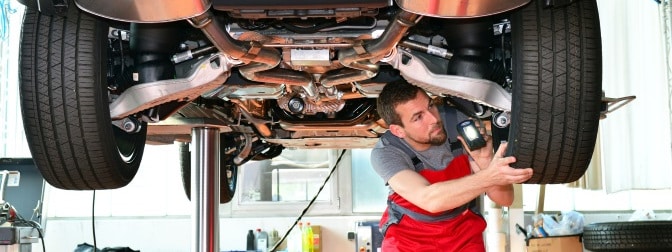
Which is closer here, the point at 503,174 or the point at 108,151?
the point at 503,174

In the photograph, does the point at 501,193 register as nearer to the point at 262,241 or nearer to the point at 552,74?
the point at 552,74

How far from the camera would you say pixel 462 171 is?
2412mm

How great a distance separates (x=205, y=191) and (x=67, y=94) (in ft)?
3.84

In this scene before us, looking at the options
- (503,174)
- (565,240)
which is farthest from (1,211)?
(565,240)

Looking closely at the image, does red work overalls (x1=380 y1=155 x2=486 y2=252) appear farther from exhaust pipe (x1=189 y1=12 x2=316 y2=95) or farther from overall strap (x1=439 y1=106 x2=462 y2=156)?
exhaust pipe (x1=189 y1=12 x2=316 y2=95)

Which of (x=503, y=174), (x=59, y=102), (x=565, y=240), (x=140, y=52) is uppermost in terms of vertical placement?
(x=140, y=52)

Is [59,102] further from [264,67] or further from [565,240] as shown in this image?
[565,240]

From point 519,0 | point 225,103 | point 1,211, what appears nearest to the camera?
point 519,0

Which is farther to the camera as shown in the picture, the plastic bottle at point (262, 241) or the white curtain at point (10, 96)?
the white curtain at point (10, 96)

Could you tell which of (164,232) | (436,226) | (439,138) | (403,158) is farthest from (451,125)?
(164,232)

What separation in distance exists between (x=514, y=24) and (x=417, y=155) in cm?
70

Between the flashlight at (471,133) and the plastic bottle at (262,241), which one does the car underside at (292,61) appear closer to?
the flashlight at (471,133)

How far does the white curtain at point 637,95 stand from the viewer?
5.97 meters

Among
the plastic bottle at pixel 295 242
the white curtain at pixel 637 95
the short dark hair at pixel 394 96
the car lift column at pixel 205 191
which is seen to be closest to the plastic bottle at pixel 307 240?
the plastic bottle at pixel 295 242
